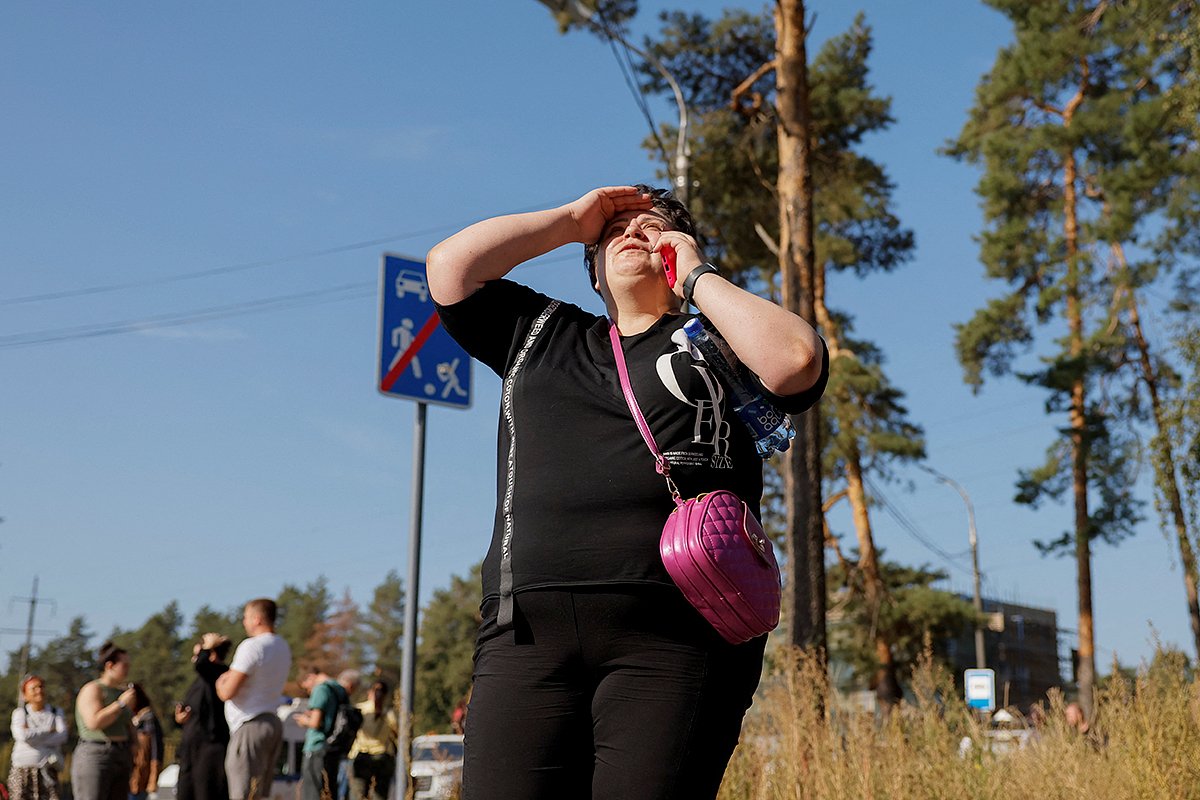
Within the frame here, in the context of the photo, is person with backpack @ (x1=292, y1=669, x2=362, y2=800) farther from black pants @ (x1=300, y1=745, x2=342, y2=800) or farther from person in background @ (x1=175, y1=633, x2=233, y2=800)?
person in background @ (x1=175, y1=633, x2=233, y2=800)

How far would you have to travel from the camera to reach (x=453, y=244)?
264 cm

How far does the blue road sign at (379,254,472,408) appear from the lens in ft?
20.8

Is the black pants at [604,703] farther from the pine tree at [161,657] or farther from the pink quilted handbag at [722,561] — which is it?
the pine tree at [161,657]

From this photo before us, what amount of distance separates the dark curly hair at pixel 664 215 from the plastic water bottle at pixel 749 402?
0.38m

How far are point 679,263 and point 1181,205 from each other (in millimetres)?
24731

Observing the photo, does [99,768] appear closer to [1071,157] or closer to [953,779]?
[953,779]

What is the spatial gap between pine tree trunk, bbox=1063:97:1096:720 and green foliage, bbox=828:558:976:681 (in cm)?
267

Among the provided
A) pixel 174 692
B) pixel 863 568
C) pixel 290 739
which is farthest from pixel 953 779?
pixel 174 692

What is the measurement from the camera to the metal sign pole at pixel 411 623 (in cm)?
577

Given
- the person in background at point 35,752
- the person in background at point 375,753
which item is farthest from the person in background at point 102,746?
the person in background at point 375,753

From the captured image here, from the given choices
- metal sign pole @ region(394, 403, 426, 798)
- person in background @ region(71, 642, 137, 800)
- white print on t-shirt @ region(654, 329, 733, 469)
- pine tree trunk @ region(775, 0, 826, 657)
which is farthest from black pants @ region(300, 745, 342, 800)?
white print on t-shirt @ region(654, 329, 733, 469)

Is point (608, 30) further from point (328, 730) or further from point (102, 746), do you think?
point (102, 746)

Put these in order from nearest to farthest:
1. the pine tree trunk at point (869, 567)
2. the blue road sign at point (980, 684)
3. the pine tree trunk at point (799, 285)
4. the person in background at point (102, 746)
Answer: the person in background at point (102, 746) < the pine tree trunk at point (799, 285) < the blue road sign at point (980, 684) < the pine tree trunk at point (869, 567)

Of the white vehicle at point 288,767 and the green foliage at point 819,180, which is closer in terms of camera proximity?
the white vehicle at point 288,767
